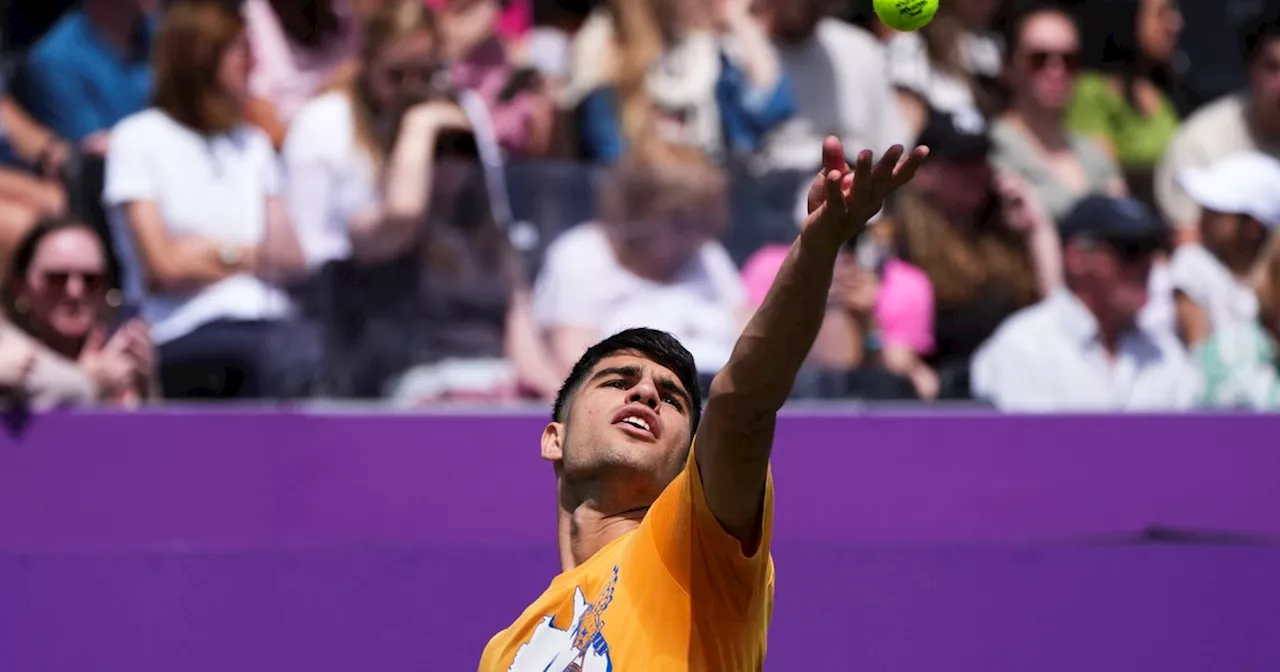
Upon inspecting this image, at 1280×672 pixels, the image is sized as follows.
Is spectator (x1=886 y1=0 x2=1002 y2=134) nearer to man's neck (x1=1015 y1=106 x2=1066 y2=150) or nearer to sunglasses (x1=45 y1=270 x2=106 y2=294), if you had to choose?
man's neck (x1=1015 y1=106 x2=1066 y2=150)

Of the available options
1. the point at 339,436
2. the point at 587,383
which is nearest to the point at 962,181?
the point at 339,436

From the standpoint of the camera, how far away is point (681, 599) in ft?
9.19

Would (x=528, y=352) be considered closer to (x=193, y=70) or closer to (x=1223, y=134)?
(x=193, y=70)

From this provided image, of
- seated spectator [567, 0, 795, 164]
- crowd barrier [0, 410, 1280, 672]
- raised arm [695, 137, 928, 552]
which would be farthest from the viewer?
seated spectator [567, 0, 795, 164]

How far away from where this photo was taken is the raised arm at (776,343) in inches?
91.4

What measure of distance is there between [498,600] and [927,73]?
2524 millimetres

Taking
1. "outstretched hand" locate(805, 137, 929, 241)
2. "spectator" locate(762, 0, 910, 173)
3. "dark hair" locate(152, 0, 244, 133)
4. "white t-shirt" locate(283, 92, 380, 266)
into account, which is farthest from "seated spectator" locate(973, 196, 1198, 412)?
"outstretched hand" locate(805, 137, 929, 241)

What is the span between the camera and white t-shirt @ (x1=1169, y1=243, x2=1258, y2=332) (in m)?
5.51

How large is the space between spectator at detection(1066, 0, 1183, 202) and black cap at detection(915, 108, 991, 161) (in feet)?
1.29

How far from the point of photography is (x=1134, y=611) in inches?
173

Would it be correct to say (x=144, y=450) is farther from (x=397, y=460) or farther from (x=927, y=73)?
(x=927, y=73)

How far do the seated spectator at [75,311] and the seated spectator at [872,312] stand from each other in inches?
69.4

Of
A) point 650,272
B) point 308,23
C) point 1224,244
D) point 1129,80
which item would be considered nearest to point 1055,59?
point 1129,80

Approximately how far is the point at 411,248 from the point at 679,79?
1.11 m
